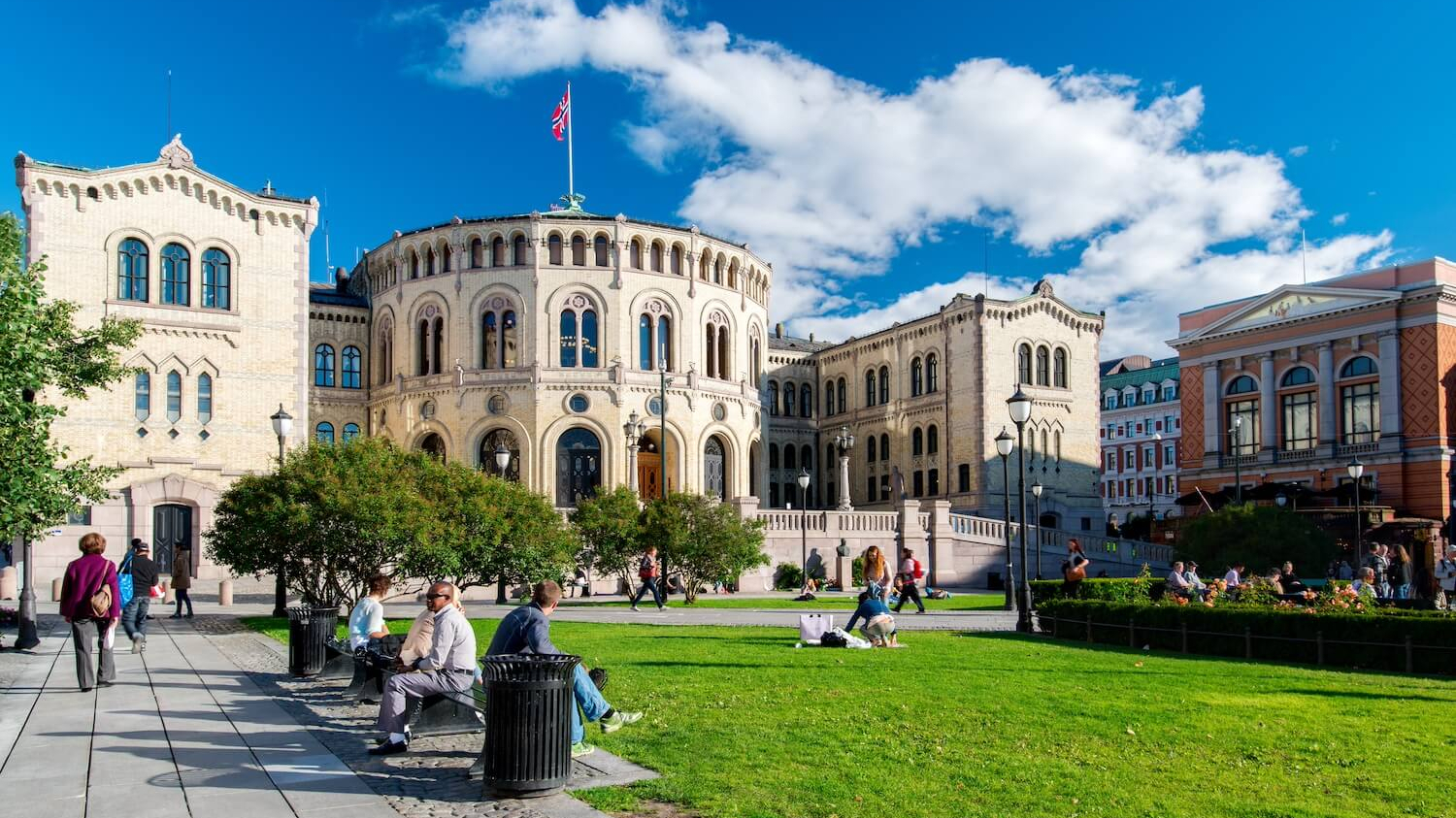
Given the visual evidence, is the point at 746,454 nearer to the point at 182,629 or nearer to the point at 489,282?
the point at 489,282

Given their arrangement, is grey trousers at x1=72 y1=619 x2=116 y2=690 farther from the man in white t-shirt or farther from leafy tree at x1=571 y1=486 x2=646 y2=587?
leafy tree at x1=571 y1=486 x2=646 y2=587

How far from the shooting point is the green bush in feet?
137

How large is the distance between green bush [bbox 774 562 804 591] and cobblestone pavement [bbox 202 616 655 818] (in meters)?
28.5

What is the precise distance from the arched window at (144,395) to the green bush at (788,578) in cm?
2358

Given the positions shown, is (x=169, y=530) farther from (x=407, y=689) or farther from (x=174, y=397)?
(x=407, y=689)

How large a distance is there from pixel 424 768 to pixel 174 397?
3762 cm

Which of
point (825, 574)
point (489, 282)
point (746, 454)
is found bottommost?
point (825, 574)

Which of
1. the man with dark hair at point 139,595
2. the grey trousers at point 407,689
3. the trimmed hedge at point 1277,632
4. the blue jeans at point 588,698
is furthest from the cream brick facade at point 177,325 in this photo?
the blue jeans at point 588,698

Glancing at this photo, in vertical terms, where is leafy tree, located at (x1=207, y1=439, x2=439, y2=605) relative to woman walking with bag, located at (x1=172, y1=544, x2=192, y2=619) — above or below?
above

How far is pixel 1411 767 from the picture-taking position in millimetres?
9219

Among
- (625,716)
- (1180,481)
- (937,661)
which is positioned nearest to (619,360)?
(1180,481)

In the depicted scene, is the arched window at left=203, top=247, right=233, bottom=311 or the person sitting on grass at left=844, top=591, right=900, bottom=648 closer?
the person sitting on grass at left=844, top=591, right=900, bottom=648

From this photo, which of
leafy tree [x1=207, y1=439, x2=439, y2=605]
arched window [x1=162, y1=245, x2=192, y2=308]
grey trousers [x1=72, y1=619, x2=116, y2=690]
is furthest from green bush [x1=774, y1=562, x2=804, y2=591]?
grey trousers [x1=72, y1=619, x2=116, y2=690]

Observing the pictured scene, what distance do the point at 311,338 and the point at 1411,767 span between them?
54.8m
